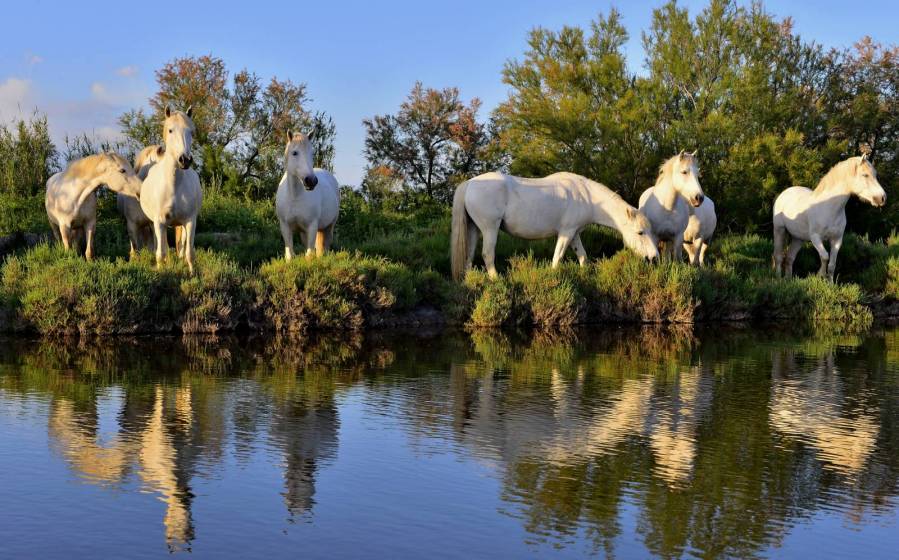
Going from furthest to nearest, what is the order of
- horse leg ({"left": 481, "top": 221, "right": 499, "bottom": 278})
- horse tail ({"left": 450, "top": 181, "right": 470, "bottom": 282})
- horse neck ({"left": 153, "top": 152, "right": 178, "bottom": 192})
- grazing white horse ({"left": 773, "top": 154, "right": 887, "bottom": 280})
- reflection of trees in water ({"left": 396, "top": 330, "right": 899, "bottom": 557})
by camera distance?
grazing white horse ({"left": 773, "top": 154, "right": 887, "bottom": 280}) → horse tail ({"left": 450, "top": 181, "right": 470, "bottom": 282}) → horse leg ({"left": 481, "top": 221, "right": 499, "bottom": 278}) → horse neck ({"left": 153, "top": 152, "right": 178, "bottom": 192}) → reflection of trees in water ({"left": 396, "top": 330, "right": 899, "bottom": 557})

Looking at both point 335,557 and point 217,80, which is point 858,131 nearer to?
point 217,80

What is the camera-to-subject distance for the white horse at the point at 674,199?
565 inches

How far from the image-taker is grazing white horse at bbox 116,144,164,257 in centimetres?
1406

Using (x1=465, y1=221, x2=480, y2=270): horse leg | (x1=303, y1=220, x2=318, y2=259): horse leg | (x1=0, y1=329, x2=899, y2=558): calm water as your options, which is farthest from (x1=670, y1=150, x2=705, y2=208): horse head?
(x1=303, y1=220, x2=318, y2=259): horse leg

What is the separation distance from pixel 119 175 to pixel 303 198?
2.54 m

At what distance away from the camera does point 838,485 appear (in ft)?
17.9

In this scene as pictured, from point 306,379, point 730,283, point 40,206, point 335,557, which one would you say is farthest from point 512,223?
point 335,557

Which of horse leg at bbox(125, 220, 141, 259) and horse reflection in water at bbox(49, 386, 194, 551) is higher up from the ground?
horse leg at bbox(125, 220, 141, 259)

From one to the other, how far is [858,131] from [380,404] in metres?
20.5

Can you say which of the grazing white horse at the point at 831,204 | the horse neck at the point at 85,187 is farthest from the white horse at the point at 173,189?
the grazing white horse at the point at 831,204

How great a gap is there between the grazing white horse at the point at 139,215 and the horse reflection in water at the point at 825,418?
8678mm

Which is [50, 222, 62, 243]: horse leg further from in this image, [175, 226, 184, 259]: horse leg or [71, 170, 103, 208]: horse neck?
[175, 226, 184, 259]: horse leg

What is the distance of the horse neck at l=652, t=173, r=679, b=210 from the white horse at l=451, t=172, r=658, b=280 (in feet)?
1.57

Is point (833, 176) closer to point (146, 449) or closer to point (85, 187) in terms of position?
point (85, 187)
